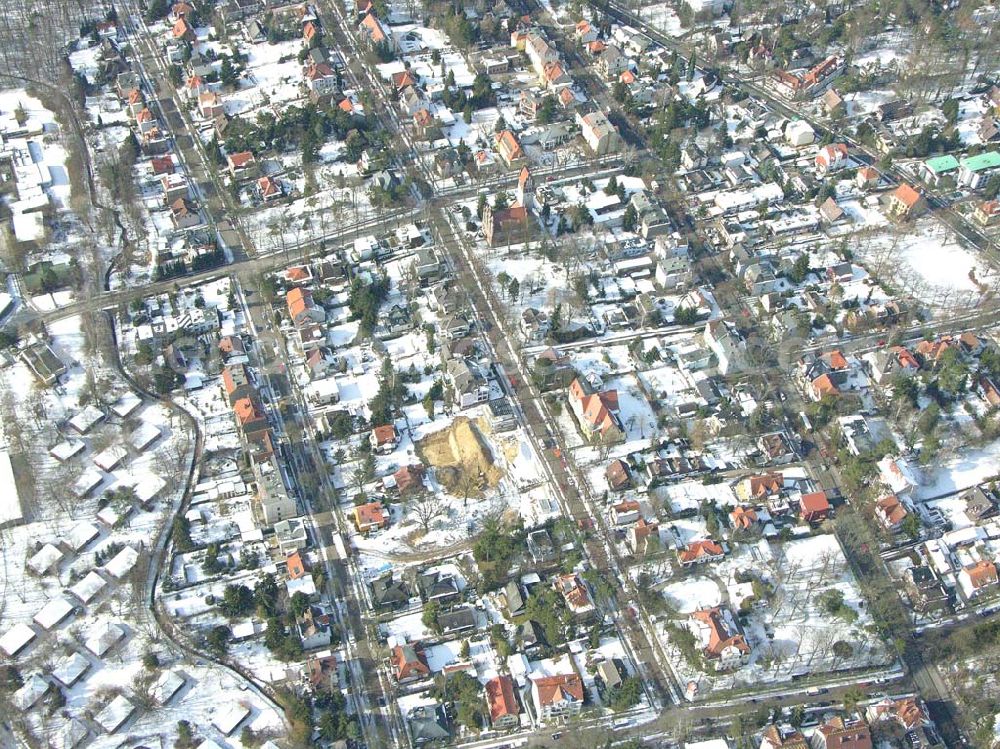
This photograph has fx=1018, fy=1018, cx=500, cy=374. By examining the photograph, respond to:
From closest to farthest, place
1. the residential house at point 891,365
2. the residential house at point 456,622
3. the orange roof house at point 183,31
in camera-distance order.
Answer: the residential house at point 456,622 → the residential house at point 891,365 → the orange roof house at point 183,31

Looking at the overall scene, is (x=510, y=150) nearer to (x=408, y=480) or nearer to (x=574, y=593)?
(x=408, y=480)

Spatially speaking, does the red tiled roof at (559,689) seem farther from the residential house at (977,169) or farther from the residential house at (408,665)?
the residential house at (977,169)

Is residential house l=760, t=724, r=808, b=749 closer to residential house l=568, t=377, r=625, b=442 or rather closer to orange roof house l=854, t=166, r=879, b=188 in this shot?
residential house l=568, t=377, r=625, b=442

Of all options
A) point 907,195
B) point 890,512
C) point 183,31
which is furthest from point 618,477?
point 183,31

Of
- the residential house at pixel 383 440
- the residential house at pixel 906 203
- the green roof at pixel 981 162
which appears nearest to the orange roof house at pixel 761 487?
the residential house at pixel 383 440

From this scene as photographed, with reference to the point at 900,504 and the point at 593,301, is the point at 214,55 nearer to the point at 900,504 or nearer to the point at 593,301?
the point at 593,301

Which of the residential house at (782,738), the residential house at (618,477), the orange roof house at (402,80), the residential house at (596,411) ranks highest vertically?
the orange roof house at (402,80)

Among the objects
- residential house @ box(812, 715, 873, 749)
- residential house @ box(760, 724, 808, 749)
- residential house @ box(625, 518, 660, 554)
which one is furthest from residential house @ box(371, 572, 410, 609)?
residential house @ box(812, 715, 873, 749)
